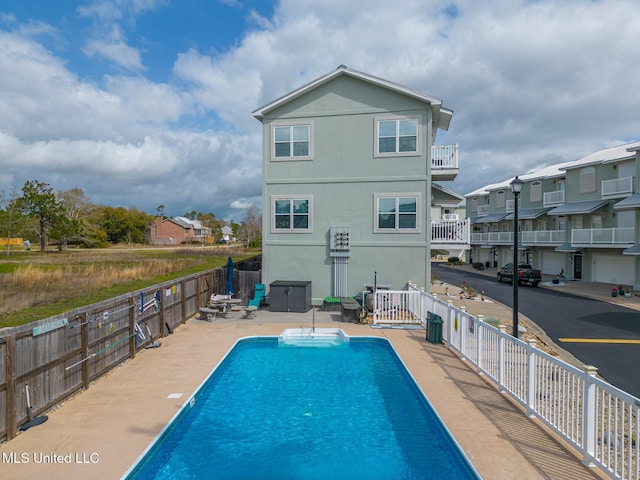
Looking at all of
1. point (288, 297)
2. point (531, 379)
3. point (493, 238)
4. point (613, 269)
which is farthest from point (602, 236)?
point (531, 379)

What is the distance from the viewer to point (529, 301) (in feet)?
64.5

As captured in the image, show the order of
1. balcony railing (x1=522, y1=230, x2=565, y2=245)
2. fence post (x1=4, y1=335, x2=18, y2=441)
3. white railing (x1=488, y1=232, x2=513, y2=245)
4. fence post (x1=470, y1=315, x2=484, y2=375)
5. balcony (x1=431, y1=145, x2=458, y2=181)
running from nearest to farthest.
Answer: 1. fence post (x1=4, y1=335, x2=18, y2=441)
2. fence post (x1=470, y1=315, x2=484, y2=375)
3. balcony (x1=431, y1=145, x2=458, y2=181)
4. balcony railing (x1=522, y1=230, x2=565, y2=245)
5. white railing (x1=488, y1=232, x2=513, y2=245)

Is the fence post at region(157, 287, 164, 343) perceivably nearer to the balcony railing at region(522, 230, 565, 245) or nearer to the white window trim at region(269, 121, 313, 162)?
the white window trim at region(269, 121, 313, 162)

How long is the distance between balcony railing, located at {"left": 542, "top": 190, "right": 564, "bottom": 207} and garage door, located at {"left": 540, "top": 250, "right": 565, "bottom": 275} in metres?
4.56

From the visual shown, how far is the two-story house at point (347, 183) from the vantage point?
50.6ft

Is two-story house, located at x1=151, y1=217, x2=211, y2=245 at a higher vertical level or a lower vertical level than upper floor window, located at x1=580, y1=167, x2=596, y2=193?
lower

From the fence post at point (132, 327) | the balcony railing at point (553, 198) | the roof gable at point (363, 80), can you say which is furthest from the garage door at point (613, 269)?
the fence post at point (132, 327)

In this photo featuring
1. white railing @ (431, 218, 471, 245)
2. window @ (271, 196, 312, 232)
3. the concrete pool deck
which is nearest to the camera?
the concrete pool deck

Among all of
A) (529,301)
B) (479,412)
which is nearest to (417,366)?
(479,412)

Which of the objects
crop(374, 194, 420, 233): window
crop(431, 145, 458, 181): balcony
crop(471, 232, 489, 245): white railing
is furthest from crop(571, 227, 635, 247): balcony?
crop(374, 194, 420, 233): window

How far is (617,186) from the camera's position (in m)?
25.3

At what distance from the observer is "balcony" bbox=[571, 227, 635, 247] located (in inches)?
942

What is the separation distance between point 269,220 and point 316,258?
9.53 ft

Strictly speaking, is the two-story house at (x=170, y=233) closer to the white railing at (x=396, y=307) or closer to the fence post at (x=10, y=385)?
the white railing at (x=396, y=307)
